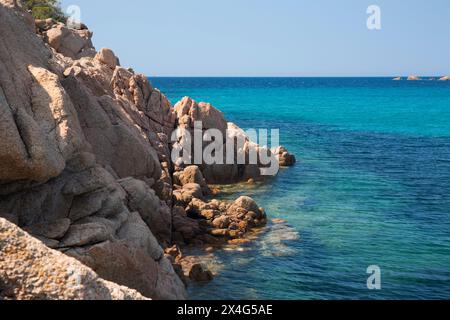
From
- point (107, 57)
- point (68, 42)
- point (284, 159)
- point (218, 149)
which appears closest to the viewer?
point (107, 57)

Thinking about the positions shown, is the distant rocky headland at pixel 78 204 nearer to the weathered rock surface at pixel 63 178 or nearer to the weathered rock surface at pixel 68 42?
the weathered rock surface at pixel 63 178

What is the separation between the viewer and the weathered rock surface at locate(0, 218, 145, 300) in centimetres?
756

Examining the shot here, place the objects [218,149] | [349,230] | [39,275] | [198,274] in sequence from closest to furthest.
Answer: [39,275] < [198,274] < [349,230] < [218,149]

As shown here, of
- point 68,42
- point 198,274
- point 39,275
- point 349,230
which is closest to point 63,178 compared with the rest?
point 198,274

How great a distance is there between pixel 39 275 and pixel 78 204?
35.3ft

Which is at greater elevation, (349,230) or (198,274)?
(198,274)

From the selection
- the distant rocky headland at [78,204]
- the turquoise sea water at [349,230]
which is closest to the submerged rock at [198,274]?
the distant rocky headland at [78,204]

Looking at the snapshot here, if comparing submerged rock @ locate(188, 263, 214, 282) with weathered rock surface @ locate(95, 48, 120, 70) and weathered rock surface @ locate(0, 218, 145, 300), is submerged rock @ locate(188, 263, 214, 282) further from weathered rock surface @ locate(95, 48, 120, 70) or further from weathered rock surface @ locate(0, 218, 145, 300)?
weathered rock surface @ locate(95, 48, 120, 70)

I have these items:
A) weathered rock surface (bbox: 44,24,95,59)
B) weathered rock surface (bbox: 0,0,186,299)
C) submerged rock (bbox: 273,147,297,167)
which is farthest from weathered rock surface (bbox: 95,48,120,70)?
weathered rock surface (bbox: 0,0,186,299)

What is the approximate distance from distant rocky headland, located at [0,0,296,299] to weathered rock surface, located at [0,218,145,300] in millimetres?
15

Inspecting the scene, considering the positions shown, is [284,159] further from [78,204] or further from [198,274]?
[78,204]

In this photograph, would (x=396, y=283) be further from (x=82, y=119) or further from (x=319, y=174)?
(x=319, y=174)

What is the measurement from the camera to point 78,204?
18.2m
